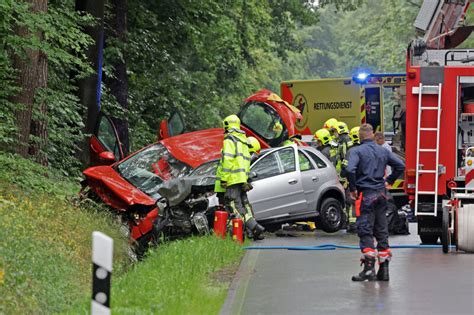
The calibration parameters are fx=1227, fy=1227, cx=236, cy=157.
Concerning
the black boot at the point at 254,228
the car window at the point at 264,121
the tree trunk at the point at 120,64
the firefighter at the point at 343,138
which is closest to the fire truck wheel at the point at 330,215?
the firefighter at the point at 343,138

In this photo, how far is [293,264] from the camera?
51.2ft

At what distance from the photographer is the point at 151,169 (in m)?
19.5

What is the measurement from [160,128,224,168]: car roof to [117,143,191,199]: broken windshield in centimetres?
12

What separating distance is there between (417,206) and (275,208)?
3313 millimetres

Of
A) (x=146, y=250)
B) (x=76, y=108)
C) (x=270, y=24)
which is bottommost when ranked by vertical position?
(x=146, y=250)

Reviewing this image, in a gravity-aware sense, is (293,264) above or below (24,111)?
below

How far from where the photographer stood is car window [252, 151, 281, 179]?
20.5 metres

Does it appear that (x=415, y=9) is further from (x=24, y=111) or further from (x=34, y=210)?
(x=34, y=210)

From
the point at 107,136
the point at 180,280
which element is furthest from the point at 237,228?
the point at 180,280

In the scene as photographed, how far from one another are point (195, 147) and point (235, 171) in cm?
278

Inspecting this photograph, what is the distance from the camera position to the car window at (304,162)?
21.1m

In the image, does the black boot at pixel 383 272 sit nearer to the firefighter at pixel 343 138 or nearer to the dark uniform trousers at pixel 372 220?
the dark uniform trousers at pixel 372 220

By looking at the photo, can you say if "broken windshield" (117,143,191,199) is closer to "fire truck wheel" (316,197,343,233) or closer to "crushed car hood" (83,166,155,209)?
"crushed car hood" (83,166,155,209)

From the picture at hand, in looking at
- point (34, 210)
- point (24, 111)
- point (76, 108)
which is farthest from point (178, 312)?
point (76, 108)
